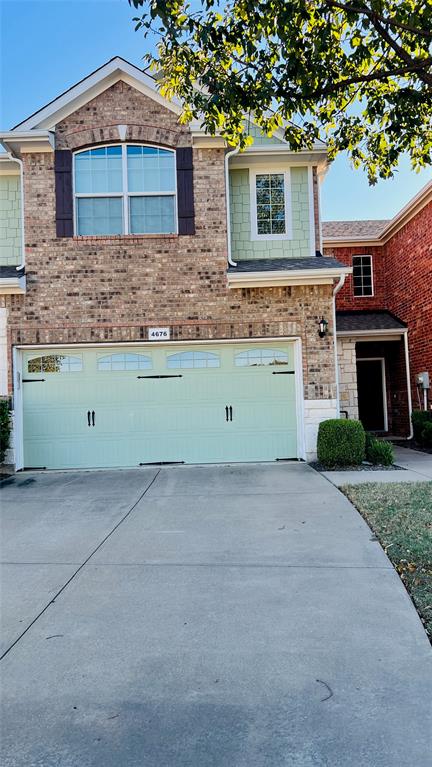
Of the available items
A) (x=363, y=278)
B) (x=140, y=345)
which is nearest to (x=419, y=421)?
(x=363, y=278)

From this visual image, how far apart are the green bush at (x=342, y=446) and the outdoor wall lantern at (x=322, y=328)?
1787mm

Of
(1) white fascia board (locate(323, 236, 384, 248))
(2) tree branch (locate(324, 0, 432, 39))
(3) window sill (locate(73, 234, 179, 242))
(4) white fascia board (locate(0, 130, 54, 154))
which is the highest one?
(4) white fascia board (locate(0, 130, 54, 154))

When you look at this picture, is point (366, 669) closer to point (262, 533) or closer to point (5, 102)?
point (262, 533)

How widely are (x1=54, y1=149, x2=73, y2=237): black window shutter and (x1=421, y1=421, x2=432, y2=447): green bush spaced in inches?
351

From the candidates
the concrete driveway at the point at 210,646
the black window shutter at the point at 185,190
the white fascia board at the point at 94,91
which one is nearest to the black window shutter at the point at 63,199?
the white fascia board at the point at 94,91

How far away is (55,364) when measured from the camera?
10453 millimetres

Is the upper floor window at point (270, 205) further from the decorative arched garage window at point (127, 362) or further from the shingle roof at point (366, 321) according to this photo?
the shingle roof at point (366, 321)

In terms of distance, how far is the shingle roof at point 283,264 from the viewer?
10.2m

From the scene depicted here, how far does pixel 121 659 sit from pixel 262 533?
8.90ft

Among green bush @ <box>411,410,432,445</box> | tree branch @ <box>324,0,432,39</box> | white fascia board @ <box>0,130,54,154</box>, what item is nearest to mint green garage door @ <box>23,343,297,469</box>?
white fascia board @ <box>0,130,54,154</box>

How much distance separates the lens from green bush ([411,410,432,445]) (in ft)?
43.5

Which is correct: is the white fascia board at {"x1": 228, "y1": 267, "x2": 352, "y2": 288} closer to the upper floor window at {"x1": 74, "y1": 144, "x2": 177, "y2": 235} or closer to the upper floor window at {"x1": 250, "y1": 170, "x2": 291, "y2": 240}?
the upper floor window at {"x1": 250, "y1": 170, "x2": 291, "y2": 240}

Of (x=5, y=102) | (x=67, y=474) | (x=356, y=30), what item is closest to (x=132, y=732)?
(x=356, y=30)

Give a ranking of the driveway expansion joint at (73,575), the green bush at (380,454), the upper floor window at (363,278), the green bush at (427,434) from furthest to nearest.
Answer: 1. the upper floor window at (363,278)
2. the green bush at (427,434)
3. the green bush at (380,454)
4. the driveway expansion joint at (73,575)
